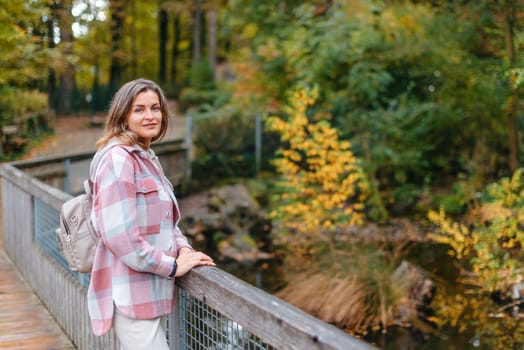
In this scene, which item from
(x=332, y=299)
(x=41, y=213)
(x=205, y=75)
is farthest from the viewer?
(x=205, y=75)

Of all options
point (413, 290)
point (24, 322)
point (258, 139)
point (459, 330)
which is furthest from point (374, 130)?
point (24, 322)

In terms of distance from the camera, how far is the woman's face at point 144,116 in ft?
9.07

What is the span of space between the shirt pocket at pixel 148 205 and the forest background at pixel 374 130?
18.9ft

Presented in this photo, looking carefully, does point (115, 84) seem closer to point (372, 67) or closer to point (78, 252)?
point (372, 67)

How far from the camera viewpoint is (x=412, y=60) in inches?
625

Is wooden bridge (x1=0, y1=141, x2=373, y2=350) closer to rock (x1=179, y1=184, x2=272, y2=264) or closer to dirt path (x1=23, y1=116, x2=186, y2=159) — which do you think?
rock (x1=179, y1=184, x2=272, y2=264)

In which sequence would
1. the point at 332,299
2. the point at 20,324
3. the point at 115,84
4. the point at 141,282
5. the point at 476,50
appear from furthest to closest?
1. the point at 115,84
2. the point at 476,50
3. the point at 332,299
4. the point at 20,324
5. the point at 141,282

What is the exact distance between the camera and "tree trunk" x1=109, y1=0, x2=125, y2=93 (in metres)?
29.8

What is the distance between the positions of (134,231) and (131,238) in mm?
31

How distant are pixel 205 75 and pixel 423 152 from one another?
16582 millimetres

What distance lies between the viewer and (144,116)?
2.78 meters

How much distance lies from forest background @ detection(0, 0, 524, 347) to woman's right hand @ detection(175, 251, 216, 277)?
551 centimetres

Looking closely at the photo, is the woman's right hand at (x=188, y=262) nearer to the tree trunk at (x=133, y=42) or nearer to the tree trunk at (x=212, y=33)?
the tree trunk at (x=212, y=33)

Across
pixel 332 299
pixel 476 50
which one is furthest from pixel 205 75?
pixel 332 299
